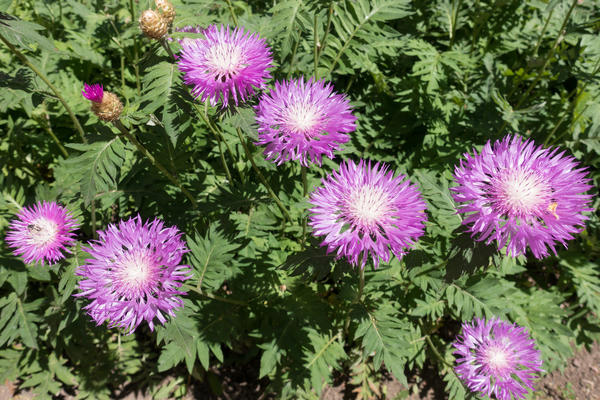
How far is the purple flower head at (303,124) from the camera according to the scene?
6.75ft

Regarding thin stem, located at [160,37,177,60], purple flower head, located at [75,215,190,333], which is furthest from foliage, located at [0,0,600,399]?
purple flower head, located at [75,215,190,333]

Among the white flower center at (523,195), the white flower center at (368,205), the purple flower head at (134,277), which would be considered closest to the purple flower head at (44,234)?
the purple flower head at (134,277)

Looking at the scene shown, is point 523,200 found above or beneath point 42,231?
above

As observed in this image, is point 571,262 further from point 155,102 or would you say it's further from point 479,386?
point 155,102

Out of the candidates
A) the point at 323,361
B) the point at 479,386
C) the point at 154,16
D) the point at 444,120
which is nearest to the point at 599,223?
the point at 444,120

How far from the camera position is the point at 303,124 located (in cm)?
206

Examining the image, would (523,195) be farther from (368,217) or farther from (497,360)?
(497,360)

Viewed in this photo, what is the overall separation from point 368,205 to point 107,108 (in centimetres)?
130

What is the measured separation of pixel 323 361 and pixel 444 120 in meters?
2.16

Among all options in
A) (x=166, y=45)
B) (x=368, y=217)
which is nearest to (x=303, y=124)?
(x=368, y=217)

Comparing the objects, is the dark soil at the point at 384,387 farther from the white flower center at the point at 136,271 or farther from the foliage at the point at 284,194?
the white flower center at the point at 136,271

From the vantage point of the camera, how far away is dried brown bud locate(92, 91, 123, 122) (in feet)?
6.10

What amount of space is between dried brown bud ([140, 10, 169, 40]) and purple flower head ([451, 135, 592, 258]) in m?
1.55

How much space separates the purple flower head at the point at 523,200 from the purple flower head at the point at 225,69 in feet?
3.71
